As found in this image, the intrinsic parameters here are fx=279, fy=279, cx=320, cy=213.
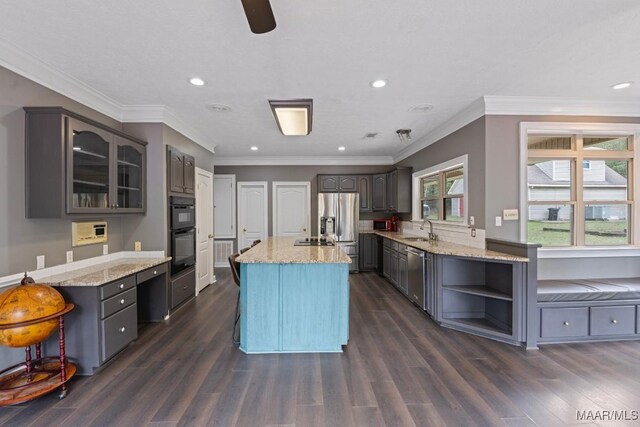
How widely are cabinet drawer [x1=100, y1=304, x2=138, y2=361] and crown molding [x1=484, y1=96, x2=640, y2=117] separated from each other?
14.5 ft

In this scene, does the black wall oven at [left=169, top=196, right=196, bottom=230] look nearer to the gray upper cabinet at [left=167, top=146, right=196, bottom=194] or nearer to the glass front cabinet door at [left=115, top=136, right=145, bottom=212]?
the gray upper cabinet at [left=167, top=146, right=196, bottom=194]

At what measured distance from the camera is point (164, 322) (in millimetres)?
3447

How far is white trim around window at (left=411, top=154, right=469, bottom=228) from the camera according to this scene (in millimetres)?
3695

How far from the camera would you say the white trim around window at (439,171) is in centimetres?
370

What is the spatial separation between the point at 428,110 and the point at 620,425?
10.7 ft

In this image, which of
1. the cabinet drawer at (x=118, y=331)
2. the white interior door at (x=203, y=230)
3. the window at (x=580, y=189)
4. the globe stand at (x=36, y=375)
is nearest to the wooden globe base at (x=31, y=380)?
the globe stand at (x=36, y=375)

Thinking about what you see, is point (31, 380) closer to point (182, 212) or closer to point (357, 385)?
point (182, 212)

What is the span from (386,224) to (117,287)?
17.0 feet

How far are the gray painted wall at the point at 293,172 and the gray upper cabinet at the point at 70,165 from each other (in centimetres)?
355

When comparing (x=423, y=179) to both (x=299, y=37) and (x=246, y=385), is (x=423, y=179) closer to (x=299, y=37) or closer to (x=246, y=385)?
(x=299, y=37)

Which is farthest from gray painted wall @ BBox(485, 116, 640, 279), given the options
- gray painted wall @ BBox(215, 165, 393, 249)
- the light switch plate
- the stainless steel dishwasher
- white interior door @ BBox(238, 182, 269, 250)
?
white interior door @ BBox(238, 182, 269, 250)

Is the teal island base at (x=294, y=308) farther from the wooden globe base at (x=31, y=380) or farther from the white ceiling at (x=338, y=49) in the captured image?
the white ceiling at (x=338, y=49)

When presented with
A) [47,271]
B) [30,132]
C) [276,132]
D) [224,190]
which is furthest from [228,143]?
[47,271]

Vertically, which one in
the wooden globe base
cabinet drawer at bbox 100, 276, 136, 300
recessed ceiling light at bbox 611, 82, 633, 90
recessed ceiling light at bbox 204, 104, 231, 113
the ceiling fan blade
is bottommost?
the wooden globe base
